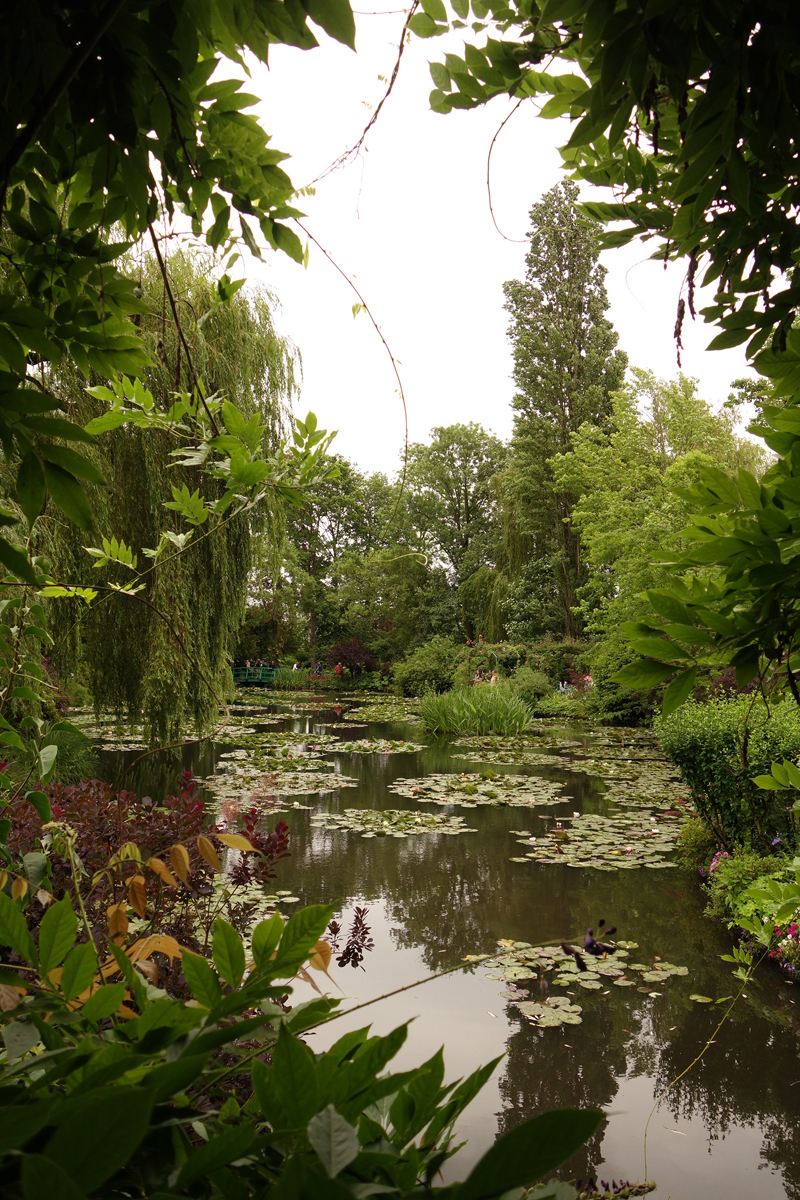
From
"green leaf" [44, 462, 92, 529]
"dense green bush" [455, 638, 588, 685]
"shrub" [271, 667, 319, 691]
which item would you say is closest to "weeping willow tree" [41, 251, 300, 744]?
"green leaf" [44, 462, 92, 529]

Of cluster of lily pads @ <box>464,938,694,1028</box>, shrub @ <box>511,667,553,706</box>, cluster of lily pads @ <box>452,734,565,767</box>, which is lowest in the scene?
cluster of lily pads @ <box>464,938,694,1028</box>

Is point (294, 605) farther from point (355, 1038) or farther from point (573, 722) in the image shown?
point (355, 1038)

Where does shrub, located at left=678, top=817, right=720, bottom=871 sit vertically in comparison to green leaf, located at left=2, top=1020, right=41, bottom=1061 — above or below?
below

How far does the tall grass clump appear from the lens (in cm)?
1281

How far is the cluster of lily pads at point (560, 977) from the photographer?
337 centimetres

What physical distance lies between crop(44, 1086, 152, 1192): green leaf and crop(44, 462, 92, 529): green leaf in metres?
0.49

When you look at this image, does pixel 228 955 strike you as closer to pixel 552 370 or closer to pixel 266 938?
pixel 266 938

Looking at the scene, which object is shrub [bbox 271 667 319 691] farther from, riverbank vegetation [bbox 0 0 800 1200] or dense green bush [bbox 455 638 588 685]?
riverbank vegetation [bbox 0 0 800 1200]

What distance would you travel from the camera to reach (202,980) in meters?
0.54

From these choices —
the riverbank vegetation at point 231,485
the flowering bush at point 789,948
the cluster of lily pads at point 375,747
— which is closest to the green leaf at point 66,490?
the riverbank vegetation at point 231,485

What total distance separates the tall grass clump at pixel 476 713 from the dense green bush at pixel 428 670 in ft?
17.6

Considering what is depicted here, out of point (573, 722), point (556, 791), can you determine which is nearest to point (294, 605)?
point (573, 722)

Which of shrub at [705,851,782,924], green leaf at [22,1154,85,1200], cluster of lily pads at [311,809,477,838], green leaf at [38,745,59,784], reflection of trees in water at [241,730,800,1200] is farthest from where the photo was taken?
cluster of lily pads at [311,809,477,838]

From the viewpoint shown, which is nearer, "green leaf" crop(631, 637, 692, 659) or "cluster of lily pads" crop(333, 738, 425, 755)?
"green leaf" crop(631, 637, 692, 659)
